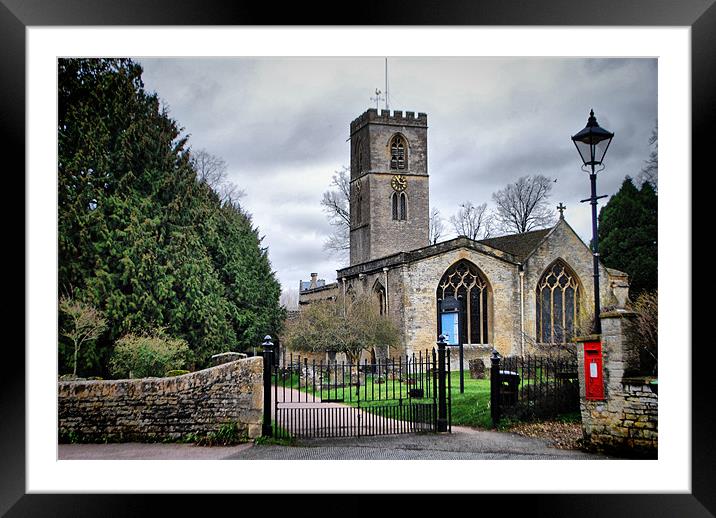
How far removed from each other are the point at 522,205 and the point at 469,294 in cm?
798

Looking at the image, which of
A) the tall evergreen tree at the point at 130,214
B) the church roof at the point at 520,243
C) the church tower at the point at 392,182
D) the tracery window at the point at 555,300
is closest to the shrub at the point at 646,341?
the tall evergreen tree at the point at 130,214

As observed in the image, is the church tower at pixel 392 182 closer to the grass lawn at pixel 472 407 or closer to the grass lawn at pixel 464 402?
the grass lawn at pixel 464 402

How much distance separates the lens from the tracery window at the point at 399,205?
24.8 metres

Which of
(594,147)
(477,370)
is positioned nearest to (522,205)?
(477,370)

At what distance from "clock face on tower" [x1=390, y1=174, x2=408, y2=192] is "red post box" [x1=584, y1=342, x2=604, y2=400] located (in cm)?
1670

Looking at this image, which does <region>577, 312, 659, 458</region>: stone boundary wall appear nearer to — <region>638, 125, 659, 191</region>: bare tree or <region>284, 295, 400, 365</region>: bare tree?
<region>638, 125, 659, 191</region>: bare tree

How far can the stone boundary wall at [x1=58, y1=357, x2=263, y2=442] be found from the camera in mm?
8922

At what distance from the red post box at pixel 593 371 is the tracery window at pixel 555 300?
401 inches

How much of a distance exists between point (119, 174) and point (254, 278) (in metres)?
6.18

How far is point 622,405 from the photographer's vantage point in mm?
8031

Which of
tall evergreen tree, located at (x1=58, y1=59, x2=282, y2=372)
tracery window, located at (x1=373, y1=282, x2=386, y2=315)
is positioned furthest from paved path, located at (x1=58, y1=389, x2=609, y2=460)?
tracery window, located at (x1=373, y1=282, x2=386, y2=315)
